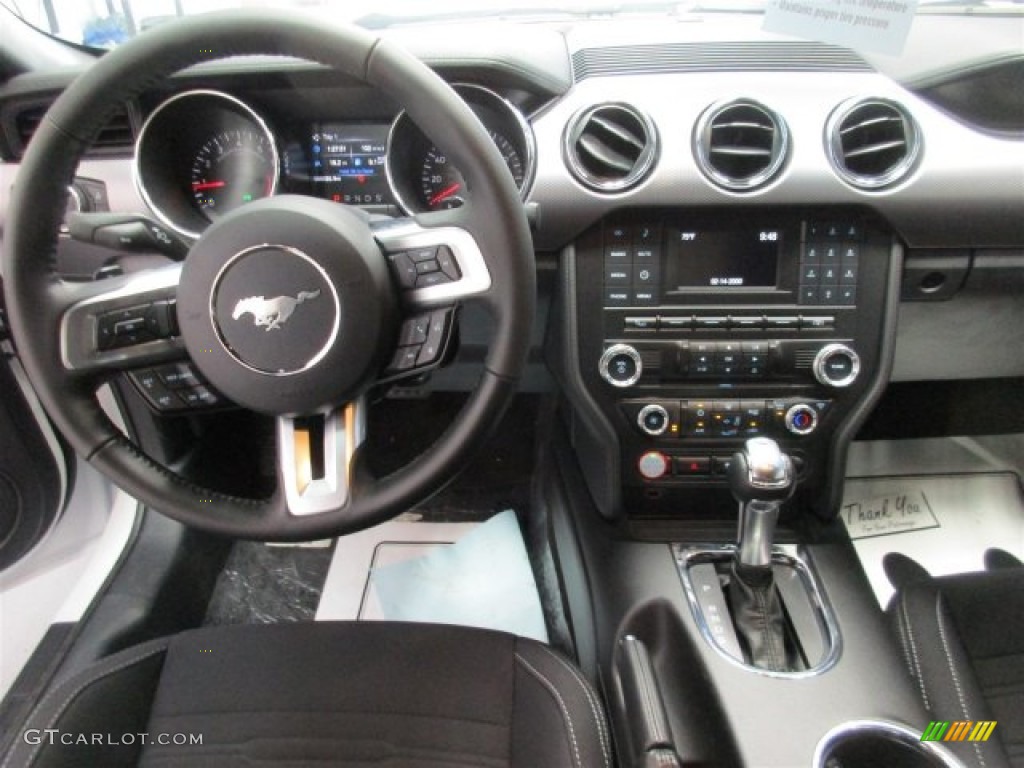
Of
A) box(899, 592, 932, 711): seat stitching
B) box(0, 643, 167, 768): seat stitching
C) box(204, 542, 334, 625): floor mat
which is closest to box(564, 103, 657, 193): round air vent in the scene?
box(899, 592, 932, 711): seat stitching

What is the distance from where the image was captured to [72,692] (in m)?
0.89

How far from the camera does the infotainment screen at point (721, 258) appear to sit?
104cm

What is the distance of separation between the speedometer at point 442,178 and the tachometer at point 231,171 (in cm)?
21

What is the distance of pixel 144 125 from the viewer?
1029 millimetres

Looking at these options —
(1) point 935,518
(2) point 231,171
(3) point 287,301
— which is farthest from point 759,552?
(2) point 231,171

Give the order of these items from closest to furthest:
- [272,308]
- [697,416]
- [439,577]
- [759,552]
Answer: [272,308], [759,552], [697,416], [439,577]

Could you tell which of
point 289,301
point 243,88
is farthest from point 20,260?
point 243,88

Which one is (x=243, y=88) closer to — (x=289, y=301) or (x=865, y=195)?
(x=289, y=301)

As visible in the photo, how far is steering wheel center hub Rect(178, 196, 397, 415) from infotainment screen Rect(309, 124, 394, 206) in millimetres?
365

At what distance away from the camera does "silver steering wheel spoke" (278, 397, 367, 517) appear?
77cm

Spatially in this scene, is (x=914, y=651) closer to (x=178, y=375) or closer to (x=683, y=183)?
(x=683, y=183)

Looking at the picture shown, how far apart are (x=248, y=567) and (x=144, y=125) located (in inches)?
36.4

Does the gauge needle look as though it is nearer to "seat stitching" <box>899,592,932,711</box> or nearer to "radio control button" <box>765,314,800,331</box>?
"radio control button" <box>765,314,800,331</box>

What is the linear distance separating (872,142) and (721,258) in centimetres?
25
